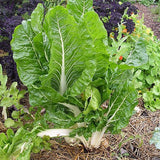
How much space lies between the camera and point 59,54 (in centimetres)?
112

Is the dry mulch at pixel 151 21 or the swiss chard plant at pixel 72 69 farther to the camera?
the dry mulch at pixel 151 21

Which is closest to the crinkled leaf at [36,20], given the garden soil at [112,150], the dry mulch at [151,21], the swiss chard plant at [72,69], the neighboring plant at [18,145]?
the swiss chard plant at [72,69]

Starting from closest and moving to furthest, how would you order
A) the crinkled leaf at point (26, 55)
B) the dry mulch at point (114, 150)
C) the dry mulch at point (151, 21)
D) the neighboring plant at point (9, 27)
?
1. the crinkled leaf at point (26, 55)
2. the dry mulch at point (114, 150)
3. the neighboring plant at point (9, 27)
4. the dry mulch at point (151, 21)

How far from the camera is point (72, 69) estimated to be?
49.1 inches

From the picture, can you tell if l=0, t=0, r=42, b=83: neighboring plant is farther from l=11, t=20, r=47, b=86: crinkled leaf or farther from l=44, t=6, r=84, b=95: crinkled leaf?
l=44, t=6, r=84, b=95: crinkled leaf

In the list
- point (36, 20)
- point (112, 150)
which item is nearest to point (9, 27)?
point (36, 20)

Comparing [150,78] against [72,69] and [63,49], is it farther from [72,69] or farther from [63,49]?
[63,49]

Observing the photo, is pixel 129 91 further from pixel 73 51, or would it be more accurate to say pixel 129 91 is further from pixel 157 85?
pixel 157 85

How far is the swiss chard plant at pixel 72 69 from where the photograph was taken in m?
1.07

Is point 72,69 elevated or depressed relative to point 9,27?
depressed

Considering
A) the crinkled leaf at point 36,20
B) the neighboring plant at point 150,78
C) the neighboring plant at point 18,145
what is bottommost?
the neighboring plant at point 150,78

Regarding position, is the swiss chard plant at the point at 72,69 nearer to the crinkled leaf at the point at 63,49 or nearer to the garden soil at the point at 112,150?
the crinkled leaf at the point at 63,49

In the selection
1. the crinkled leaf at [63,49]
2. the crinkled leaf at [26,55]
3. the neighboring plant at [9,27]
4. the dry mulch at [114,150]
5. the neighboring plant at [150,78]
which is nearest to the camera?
the crinkled leaf at [63,49]

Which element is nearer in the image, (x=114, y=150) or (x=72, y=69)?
(x=72, y=69)
